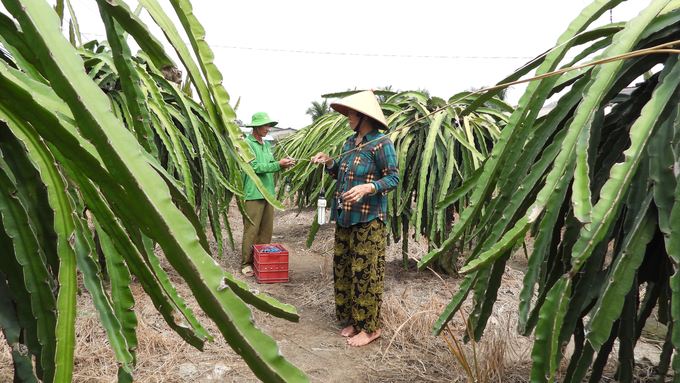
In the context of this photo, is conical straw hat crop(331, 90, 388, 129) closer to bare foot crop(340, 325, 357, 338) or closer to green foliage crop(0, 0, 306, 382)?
bare foot crop(340, 325, 357, 338)

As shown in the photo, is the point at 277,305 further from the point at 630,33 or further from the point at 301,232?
the point at 301,232

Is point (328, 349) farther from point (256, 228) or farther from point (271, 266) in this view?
point (256, 228)

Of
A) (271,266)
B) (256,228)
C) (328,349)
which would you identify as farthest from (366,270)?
(256,228)

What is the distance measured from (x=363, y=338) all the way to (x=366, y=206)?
2.65 ft

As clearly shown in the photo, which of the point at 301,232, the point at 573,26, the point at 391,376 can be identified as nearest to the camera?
the point at 573,26

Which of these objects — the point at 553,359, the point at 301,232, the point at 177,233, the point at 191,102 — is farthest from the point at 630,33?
the point at 301,232

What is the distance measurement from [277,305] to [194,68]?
0.45 metres

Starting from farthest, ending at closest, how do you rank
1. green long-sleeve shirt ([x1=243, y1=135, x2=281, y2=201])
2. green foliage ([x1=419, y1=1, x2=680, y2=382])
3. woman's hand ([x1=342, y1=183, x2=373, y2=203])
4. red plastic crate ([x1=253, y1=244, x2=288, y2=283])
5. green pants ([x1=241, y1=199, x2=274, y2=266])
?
1. green pants ([x1=241, y1=199, x2=274, y2=266])
2. green long-sleeve shirt ([x1=243, y1=135, x2=281, y2=201])
3. red plastic crate ([x1=253, y1=244, x2=288, y2=283])
4. woman's hand ([x1=342, y1=183, x2=373, y2=203])
5. green foliage ([x1=419, y1=1, x2=680, y2=382])

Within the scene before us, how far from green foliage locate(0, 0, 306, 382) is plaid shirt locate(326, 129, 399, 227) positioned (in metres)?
1.63

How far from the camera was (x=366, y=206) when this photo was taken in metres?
2.62

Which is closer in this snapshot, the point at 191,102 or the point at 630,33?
the point at 630,33

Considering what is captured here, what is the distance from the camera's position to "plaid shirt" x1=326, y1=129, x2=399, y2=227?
2604 mm

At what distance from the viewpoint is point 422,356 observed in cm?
240

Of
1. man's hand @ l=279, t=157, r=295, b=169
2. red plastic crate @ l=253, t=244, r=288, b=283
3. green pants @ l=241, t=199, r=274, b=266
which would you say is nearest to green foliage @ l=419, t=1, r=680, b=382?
man's hand @ l=279, t=157, r=295, b=169
